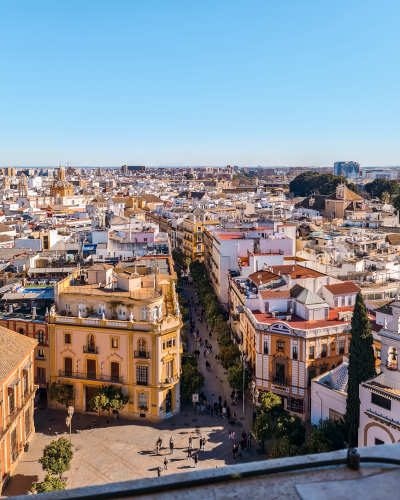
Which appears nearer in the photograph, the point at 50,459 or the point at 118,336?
the point at 50,459

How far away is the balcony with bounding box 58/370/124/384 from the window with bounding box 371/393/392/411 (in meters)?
14.9

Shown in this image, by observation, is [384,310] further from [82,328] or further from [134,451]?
[82,328]

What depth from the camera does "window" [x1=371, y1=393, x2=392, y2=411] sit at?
2046 centimetres

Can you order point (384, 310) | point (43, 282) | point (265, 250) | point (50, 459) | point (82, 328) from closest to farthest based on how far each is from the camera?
1. point (50, 459)
2. point (384, 310)
3. point (82, 328)
4. point (43, 282)
5. point (265, 250)

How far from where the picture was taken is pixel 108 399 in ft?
92.3

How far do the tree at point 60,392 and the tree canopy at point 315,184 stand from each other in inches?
4231

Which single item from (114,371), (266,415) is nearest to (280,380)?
(266,415)

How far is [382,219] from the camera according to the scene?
3054 inches

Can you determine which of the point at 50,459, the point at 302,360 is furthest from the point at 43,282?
the point at 302,360

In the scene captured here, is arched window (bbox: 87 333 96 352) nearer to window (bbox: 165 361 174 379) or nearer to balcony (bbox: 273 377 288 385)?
A: window (bbox: 165 361 174 379)

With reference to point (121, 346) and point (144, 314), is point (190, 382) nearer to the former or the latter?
point (121, 346)

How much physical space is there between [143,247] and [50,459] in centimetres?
2896

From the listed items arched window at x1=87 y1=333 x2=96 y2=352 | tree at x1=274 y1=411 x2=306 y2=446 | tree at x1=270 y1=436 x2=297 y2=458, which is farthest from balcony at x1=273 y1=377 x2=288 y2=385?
arched window at x1=87 y1=333 x2=96 y2=352

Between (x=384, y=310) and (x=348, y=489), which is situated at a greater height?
(x=348, y=489)
